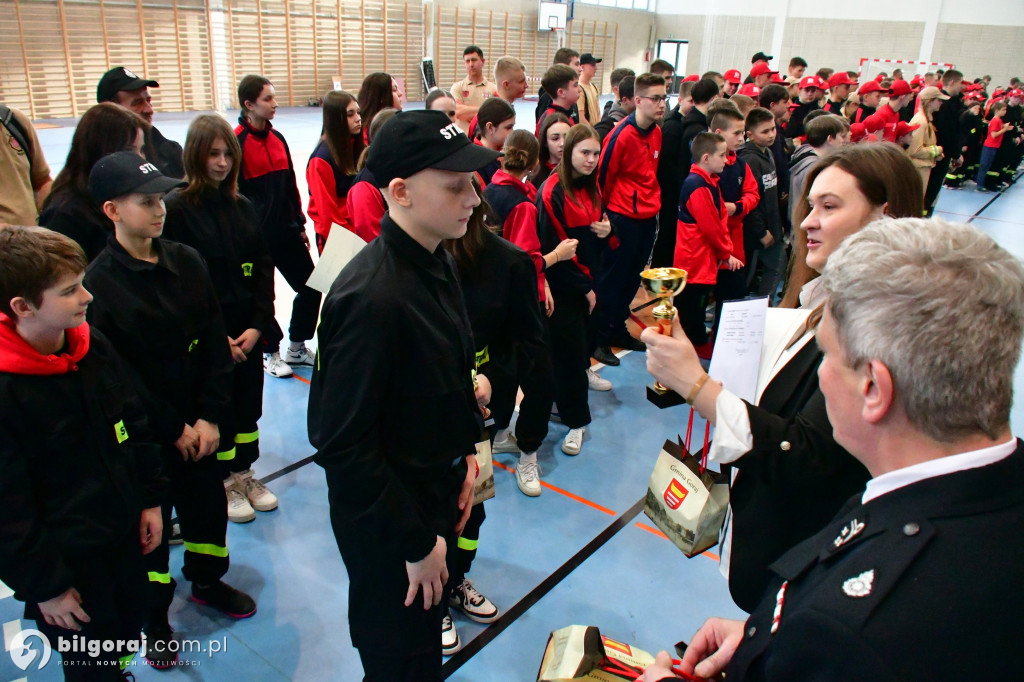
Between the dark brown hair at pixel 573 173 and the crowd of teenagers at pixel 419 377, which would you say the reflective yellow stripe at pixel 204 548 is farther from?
the dark brown hair at pixel 573 173

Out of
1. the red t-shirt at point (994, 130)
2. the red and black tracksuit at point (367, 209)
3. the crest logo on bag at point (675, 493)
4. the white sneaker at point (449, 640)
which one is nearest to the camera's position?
the crest logo on bag at point (675, 493)

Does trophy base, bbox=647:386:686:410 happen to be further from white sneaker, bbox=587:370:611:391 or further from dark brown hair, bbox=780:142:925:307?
white sneaker, bbox=587:370:611:391

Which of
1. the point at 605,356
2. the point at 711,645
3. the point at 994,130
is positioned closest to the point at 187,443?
the point at 711,645

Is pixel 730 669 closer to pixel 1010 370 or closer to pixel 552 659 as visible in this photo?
pixel 552 659

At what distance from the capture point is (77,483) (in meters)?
2.11

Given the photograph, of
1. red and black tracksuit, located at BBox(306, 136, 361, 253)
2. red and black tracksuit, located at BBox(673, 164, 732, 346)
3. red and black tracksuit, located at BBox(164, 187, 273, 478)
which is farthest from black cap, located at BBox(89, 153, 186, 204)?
red and black tracksuit, located at BBox(673, 164, 732, 346)

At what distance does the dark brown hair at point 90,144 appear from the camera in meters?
3.02

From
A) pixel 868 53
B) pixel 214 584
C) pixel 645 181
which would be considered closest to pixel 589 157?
pixel 645 181

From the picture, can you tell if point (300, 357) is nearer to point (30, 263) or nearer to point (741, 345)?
point (30, 263)

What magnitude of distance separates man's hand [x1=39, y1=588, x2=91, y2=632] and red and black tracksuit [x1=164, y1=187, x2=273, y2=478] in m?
1.12

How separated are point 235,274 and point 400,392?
2056mm

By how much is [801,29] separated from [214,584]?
89.0 feet

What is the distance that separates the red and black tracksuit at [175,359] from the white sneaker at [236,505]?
22.6 inches

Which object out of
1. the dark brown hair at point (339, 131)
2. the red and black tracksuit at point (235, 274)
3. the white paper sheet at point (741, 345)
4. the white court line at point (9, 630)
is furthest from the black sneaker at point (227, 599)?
the dark brown hair at point (339, 131)
